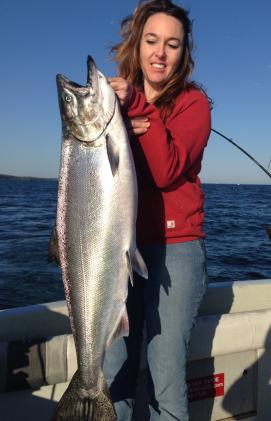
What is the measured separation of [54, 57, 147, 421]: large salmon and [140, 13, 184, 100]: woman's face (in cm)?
59

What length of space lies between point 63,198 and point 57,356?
1551 mm

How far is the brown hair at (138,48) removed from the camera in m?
2.98

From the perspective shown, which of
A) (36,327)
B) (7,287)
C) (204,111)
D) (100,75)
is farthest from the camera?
(7,287)

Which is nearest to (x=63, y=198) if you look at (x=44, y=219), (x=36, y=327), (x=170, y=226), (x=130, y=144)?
(x=130, y=144)

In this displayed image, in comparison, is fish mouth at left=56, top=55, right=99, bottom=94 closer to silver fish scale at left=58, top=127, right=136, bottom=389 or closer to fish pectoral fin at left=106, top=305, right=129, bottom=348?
silver fish scale at left=58, top=127, right=136, bottom=389

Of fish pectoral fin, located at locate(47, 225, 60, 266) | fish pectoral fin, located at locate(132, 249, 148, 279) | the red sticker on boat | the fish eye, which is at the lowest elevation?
the red sticker on boat

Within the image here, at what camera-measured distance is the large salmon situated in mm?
2547

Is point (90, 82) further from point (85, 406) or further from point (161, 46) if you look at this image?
point (85, 406)

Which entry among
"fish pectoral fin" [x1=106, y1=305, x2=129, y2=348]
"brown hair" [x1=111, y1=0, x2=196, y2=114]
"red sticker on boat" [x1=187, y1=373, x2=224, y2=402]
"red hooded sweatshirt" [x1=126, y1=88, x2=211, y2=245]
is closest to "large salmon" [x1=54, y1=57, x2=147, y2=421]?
"fish pectoral fin" [x1=106, y1=305, x2=129, y2=348]

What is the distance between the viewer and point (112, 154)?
252 cm

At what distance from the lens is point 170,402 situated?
291cm

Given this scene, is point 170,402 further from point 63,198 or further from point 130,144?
point 130,144

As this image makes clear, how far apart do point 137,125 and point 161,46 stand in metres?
0.72

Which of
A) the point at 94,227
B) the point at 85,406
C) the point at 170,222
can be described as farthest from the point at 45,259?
the point at 94,227
